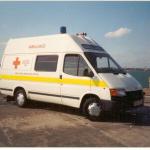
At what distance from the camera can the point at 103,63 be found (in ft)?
31.0

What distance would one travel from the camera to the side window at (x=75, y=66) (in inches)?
355

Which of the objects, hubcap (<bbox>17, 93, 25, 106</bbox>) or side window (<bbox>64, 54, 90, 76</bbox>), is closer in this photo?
side window (<bbox>64, 54, 90, 76</bbox>)

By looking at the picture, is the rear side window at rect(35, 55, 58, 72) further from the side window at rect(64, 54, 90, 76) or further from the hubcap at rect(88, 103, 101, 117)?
the hubcap at rect(88, 103, 101, 117)

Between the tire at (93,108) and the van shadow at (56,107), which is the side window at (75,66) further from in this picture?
the van shadow at (56,107)

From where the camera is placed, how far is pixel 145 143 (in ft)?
21.3

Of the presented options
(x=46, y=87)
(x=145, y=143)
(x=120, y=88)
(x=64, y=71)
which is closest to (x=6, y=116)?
(x=46, y=87)

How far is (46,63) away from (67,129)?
3167 millimetres

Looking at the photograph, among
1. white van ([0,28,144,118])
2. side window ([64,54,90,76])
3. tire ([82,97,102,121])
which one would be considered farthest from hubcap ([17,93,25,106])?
tire ([82,97,102,121])

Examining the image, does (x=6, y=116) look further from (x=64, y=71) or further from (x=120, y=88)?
(x=120, y=88)

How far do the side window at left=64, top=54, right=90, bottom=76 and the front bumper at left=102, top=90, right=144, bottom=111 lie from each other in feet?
3.81

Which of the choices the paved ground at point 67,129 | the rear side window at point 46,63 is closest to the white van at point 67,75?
the rear side window at point 46,63

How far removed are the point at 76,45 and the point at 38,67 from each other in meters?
1.87

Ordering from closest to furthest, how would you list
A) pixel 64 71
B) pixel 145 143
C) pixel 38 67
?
pixel 145 143
pixel 64 71
pixel 38 67

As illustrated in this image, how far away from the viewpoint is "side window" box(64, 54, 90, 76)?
9.01 metres
